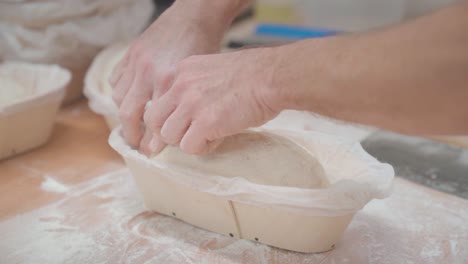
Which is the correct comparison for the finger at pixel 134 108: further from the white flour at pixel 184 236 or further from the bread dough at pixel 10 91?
the bread dough at pixel 10 91

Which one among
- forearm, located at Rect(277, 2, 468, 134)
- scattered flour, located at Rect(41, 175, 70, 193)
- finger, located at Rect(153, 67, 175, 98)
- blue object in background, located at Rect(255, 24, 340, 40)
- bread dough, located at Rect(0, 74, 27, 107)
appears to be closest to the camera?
forearm, located at Rect(277, 2, 468, 134)

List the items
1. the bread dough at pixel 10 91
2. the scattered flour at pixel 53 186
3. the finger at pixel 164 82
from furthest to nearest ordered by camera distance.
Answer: the bread dough at pixel 10 91, the scattered flour at pixel 53 186, the finger at pixel 164 82

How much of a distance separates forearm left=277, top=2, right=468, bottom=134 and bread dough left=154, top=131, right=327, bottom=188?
0.18m

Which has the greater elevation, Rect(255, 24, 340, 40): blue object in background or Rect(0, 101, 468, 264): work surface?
Rect(255, 24, 340, 40): blue object in background

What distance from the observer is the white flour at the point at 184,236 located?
94cm

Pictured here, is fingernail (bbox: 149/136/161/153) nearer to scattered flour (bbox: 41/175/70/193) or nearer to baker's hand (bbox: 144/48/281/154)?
baker's hand (bbox: 144/48/281/154)

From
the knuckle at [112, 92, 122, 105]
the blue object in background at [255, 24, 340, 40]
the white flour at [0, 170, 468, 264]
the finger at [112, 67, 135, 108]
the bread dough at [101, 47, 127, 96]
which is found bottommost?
the white flour at [0, 170, 468, 264]

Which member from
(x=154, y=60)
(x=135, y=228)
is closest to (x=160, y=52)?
(x=154, y=60)

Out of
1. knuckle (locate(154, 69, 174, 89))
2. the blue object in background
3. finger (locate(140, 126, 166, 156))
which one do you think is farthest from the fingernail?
the blue object in background

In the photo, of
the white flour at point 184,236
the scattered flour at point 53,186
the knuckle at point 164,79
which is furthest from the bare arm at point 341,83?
the scattered flour at point 53,186

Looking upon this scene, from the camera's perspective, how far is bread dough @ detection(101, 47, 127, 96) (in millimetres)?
1424

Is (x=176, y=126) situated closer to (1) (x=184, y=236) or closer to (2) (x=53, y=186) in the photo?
(1) (x=184, y=236)

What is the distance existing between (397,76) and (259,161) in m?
0.34

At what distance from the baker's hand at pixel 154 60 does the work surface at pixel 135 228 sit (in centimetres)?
17
